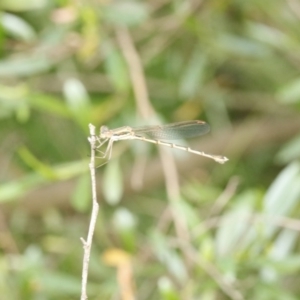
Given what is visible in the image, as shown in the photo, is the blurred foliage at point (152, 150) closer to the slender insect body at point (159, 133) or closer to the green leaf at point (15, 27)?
the green leaf at point (15, 27)

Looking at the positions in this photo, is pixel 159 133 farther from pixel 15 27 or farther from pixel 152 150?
pixel 152 150

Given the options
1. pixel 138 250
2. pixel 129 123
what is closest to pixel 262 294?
pixel 138 250

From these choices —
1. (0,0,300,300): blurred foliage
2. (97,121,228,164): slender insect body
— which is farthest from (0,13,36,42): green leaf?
(97,121,228,164): slender insect body

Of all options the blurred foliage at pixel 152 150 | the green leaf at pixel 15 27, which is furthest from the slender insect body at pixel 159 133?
the green leaf at pixel 15 27

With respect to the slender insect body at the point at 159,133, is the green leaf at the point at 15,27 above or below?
above

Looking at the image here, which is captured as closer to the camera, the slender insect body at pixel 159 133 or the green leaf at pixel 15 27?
the slender insect body at pixel 159 133

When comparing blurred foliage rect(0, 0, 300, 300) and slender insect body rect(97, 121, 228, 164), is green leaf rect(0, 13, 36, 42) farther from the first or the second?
slender insect body rect(97, 121, 228, 164)

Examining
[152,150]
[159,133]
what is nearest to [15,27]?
[159,133]

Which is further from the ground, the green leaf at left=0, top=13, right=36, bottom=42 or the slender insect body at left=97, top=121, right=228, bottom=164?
the green leaf at left=0, top=13, right=36, bottom=42

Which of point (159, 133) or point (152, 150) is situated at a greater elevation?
point (152, 150)
